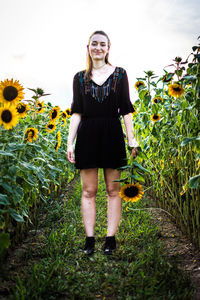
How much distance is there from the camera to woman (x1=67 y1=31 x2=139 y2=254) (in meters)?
2.40

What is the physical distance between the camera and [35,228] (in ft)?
9.92

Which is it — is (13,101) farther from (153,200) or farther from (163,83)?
(153,200)

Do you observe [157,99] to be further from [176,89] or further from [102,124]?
[102,124]

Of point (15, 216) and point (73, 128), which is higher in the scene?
point (73, 128)

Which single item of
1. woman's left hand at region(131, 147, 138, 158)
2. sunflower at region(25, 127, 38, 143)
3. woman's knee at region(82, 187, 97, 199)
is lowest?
woman's knee at region(82, 187, 97, 199)

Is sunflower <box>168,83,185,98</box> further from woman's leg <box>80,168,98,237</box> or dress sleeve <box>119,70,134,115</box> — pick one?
woman's leg <box>80,168,98,237</box>

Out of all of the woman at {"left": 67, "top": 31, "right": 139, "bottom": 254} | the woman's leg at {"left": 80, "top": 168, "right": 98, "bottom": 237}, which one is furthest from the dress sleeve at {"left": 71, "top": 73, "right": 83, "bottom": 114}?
the woman's leg at {"left": 80, "top": 168, "right": 98, "bottom": 237}

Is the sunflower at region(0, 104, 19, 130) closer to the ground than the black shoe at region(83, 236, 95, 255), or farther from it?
farther from it

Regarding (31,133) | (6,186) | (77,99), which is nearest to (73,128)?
(77,99)

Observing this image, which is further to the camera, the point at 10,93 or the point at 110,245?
the point at 110,245

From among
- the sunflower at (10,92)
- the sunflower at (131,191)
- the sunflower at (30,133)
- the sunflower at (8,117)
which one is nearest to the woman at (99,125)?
the sunflower at (131,191)

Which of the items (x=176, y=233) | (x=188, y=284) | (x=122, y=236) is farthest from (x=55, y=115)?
(x=188, y=284)

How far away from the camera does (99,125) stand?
94.6 inches

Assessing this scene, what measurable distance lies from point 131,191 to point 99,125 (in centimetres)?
57
